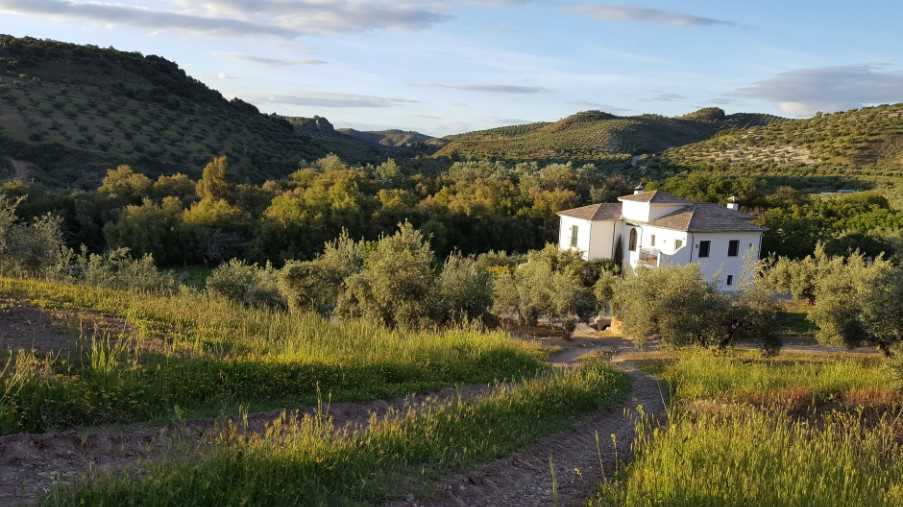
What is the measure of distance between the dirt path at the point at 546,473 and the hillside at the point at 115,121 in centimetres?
4340

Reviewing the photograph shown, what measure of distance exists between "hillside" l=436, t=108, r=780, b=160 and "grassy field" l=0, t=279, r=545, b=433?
69.4m

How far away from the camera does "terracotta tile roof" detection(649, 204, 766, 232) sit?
30781 millimetres

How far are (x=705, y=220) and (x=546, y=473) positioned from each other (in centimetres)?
2829

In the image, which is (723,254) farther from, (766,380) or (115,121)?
(115,121)

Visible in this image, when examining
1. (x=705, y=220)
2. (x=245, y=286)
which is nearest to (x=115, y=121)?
(x=245, y=286)

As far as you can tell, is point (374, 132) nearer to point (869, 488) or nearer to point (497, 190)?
point (497, 190)

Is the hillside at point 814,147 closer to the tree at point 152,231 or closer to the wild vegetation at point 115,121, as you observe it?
the wild vegetation at point 115,121

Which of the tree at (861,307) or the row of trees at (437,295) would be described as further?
the tree at (861,307)

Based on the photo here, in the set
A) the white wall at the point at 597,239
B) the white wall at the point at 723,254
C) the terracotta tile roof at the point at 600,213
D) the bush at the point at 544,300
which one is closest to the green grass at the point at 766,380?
the bush at the point at 544,300

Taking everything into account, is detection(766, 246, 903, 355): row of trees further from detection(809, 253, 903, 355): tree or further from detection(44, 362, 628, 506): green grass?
detection(44, 362, 628, 506): green grass

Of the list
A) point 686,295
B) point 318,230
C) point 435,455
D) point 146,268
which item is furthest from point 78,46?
point 435,455

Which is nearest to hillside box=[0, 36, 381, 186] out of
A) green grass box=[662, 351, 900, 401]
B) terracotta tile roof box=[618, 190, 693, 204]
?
terracotta tile roof box=[618, 190, 693, 204]

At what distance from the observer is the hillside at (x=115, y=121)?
4506 cm

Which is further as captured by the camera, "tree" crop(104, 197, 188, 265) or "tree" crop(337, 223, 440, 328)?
"tree" crop(104, 197, 188, 265)
